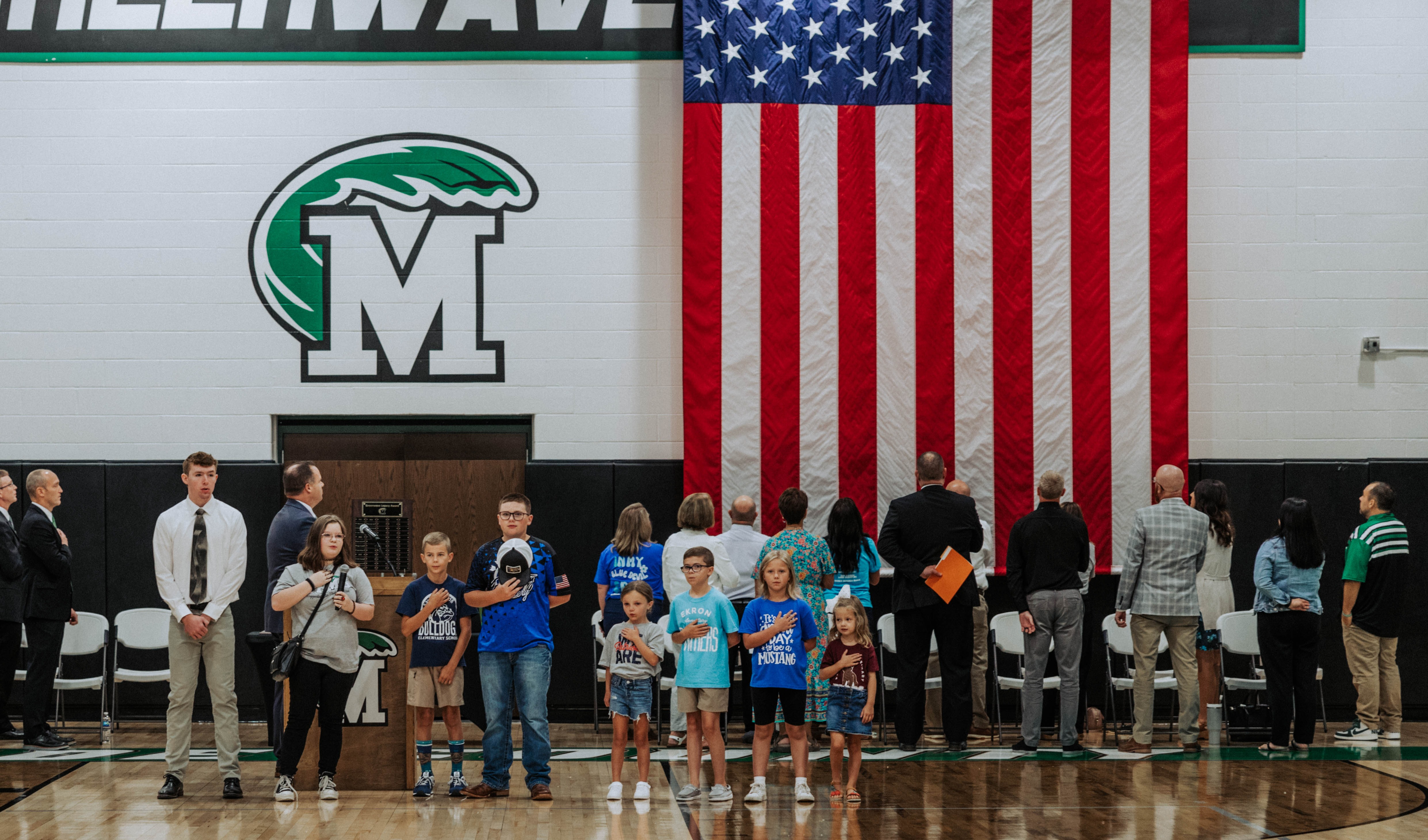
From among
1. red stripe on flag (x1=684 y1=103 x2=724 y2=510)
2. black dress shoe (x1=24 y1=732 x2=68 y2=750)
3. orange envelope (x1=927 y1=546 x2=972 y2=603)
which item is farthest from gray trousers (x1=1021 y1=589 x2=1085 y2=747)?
black dress shoe (x1=24 y1=732 x2=68 y2=750)

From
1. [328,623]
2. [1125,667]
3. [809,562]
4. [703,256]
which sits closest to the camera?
[328,623]

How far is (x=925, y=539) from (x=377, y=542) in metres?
3.59

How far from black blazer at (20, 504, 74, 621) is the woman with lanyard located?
2.72 meters

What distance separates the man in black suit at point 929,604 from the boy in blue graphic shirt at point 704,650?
190 cm

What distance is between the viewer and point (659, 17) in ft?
31.2

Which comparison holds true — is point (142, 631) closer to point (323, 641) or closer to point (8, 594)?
point (8, 594)

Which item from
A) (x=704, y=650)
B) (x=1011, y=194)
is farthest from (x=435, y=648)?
(x=1011, y=194)

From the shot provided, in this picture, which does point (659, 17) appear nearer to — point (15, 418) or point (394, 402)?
point (394, 402)

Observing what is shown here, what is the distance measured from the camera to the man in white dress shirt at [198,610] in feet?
21.3

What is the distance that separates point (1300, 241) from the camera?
958cm

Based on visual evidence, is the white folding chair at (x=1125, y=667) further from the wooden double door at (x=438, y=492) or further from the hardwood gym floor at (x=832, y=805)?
the wooden double door at (x=438, y=492)

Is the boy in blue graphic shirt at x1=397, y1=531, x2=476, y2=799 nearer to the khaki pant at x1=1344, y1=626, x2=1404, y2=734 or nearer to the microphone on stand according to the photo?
the microphone on stand

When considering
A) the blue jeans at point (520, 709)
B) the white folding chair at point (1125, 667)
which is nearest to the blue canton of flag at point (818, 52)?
the white folding chair at point (1125, 667)

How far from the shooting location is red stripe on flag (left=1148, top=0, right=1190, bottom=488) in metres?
9.38
